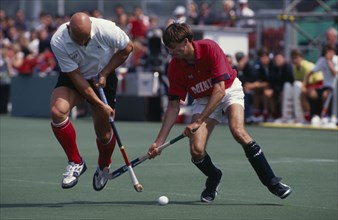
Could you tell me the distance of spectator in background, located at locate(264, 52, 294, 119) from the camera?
22.0 m

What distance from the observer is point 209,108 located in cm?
941

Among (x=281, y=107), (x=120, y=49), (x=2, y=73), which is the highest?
(x=120, y=49)

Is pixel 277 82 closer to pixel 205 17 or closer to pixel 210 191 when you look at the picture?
pixel 205 17

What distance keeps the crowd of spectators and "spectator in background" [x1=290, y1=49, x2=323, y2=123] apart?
0.07 feet

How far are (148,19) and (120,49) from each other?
17.7m

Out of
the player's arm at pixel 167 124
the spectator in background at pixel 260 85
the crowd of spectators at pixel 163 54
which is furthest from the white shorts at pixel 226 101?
the spectator in background at pixel 260 85

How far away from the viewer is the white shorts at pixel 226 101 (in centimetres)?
988

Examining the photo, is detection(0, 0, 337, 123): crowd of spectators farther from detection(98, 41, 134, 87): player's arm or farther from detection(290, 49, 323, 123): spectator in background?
detection(98, 41, 134, 87): player's arm

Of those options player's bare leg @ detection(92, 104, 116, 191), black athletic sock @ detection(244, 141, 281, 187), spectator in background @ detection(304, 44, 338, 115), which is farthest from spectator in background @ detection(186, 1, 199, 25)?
black athletic sock @ detection(244, 141, 281, 187)

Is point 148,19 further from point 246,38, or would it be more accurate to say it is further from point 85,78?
point 85,78

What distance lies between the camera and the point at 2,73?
97.5ft

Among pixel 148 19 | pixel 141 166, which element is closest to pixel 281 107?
pixel 148 19

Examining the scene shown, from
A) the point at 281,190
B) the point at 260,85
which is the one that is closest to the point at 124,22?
the point at 260,85

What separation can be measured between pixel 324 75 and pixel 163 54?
4.71 m
